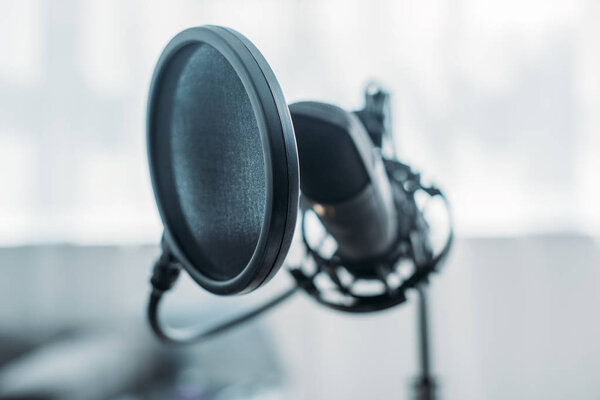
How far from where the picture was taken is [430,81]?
4.97 feet

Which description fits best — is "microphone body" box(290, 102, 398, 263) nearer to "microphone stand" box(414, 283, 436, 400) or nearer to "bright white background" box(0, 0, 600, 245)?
"microphone stand" box(414, 283, 436, 400)

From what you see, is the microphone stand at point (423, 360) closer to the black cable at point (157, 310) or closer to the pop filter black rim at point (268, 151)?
the black cable at point (157, 310)

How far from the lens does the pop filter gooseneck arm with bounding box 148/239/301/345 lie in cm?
48

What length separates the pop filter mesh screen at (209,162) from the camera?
14.0 inches

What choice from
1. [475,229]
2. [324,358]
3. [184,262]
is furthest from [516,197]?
[184,262]

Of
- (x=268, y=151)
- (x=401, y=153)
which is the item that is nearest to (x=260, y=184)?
(x=268, y=151)

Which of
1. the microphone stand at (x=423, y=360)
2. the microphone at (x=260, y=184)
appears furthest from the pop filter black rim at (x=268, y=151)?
the microphone stand at (x=423, y=360)

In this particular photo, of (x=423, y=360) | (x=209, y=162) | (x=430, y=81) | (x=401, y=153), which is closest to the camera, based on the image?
(x=209, y=162)

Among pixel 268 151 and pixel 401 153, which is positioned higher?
pixel 268 151

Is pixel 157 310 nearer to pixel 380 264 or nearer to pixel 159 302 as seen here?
pixel 159 302

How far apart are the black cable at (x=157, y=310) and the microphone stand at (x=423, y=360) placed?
0.17 meters

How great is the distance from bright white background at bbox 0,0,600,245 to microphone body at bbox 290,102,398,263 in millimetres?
1039

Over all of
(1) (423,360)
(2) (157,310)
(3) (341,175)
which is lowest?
(1) (423,360)

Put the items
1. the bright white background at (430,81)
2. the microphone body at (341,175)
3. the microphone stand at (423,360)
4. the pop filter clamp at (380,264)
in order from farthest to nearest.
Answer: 1. the bright white background at (430,81)
2. the microphone stand at (423,360)
3. the pop filter clamp at (380,264)
4. the microphone body at (341,175)
